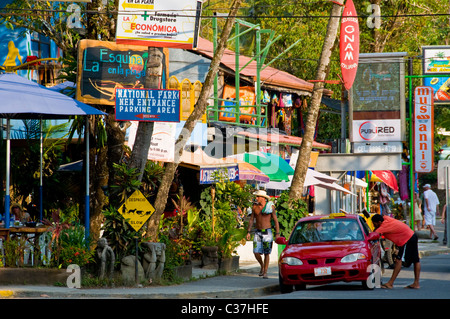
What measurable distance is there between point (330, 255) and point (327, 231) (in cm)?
135

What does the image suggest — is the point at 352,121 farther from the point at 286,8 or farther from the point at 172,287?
the point at 172,287

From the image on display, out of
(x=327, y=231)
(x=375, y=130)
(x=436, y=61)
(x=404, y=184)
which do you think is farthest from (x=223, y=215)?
(x=404, y=184)

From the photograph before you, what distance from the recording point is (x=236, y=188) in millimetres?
21000

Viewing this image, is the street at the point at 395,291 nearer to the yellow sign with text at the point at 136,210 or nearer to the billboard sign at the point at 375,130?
the yellow sign with text at the point at 136,210

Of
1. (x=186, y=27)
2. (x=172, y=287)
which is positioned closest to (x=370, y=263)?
(x=172, y=287)

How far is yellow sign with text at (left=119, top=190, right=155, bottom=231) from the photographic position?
15047 mm

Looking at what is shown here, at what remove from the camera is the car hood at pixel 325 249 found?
1462 centimetres

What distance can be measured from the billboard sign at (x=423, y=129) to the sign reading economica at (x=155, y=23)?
17297 mm

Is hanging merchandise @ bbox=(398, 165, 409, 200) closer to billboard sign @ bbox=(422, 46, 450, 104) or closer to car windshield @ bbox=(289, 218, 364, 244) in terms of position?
billboard sign @ bbox=(422, 46, 450, 104)

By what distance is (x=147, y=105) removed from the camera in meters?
15.8

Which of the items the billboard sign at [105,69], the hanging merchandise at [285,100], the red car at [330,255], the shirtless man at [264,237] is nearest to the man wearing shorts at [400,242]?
the red car at [330,255]

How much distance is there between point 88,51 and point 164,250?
590cm

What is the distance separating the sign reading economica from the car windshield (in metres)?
4.58

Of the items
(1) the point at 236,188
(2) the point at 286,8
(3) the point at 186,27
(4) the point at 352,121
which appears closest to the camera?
(3) the point at 186,27
